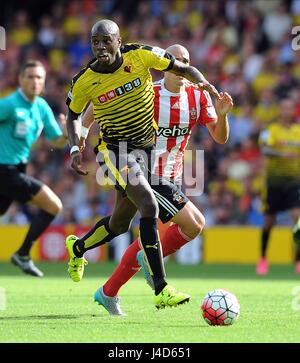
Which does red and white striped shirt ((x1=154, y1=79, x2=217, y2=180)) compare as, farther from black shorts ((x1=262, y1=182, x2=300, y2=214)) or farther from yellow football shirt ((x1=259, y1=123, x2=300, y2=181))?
black shorts ((x1=262, y1=182, x2=300, y2=214))

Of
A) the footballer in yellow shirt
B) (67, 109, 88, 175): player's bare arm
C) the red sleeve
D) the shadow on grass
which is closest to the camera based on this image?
the footballer in yellow shirt

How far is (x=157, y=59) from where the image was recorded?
25.8ft

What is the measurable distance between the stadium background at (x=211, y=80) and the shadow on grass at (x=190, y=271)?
981 mm

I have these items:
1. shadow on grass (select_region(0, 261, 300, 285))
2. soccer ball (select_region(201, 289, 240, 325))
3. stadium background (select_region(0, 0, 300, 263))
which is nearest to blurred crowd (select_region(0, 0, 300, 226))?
stadium background (select_region(0, 0, 300, 263))

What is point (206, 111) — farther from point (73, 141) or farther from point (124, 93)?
point (73, 141)

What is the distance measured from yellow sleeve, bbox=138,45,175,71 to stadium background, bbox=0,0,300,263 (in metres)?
8.82

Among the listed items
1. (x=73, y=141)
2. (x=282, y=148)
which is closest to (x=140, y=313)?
(x=73, y=141)

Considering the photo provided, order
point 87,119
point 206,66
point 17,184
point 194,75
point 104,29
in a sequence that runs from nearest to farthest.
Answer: point 104,29, point 194,75, point 87,119, point 17,184, point 206,66

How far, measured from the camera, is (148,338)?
21.5 ft

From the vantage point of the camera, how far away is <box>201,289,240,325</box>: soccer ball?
7.25 meters

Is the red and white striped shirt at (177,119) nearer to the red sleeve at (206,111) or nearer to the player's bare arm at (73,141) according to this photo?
the red sleeve at (206,111)

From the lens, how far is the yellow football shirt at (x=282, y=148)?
46.0 ft

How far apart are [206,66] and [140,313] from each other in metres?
11.2
